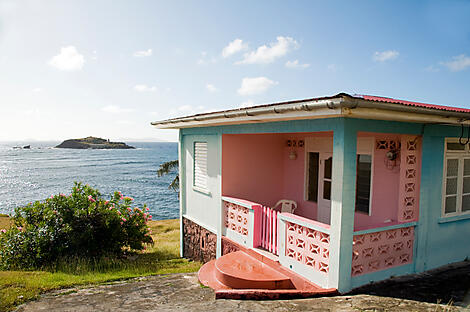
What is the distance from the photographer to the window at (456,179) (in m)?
5.93

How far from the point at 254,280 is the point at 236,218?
2.02 metres

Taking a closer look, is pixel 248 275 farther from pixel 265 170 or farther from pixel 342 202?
pixel 265 170

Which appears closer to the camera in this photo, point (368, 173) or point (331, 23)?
point (368, 173)

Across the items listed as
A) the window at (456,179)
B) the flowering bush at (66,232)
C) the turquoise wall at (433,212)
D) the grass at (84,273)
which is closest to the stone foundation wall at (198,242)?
the grass at (84,273)

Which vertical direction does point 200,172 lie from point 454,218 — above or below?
above

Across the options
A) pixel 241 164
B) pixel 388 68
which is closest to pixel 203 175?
pixel 241 164

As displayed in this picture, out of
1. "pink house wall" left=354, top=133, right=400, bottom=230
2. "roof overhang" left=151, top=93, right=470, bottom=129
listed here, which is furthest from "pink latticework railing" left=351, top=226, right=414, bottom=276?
"roof overhang" left=151, top=93, right=470, bottom=129

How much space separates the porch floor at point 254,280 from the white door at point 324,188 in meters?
2.24

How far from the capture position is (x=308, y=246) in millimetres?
5168

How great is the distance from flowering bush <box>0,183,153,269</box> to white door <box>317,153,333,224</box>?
6.18 metres

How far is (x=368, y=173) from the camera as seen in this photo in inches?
260

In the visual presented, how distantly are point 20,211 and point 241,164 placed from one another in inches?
283

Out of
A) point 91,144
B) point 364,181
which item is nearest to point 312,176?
point 364,181

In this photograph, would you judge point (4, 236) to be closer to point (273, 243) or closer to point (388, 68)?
point (273, 243)
